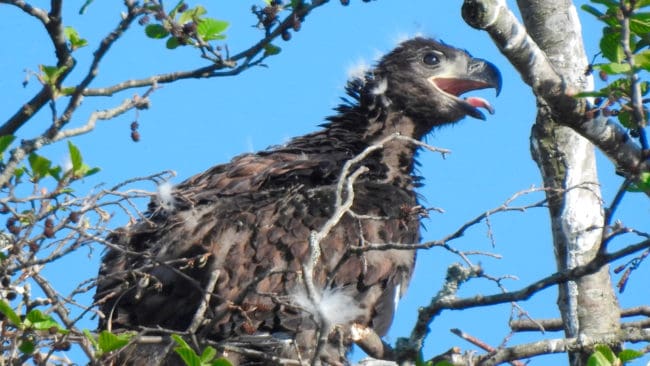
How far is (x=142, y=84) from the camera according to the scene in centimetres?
415

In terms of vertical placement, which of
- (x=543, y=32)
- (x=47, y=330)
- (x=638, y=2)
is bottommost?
(x=47, y=330)

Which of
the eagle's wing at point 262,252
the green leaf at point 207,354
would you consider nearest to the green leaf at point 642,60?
the eagle's wing at point 262,252

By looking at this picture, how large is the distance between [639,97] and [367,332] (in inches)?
57.0

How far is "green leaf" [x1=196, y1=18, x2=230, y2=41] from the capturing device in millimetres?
4609

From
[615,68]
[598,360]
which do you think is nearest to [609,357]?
[598,360]

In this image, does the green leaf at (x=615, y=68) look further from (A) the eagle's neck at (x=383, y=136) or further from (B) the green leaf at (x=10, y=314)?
(A) the eagle's neck at (x=383, y=136)

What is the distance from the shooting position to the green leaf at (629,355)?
12.5 feet

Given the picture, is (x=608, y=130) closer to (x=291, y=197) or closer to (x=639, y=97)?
(x=639, y=97)

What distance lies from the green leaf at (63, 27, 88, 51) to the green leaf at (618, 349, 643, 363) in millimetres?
2187

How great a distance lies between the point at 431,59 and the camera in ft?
24.3

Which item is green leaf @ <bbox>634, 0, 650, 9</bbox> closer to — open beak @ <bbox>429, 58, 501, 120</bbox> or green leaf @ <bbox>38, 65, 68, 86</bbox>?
green leaf @ <bbox>38, 65, 68, 86</bbox>

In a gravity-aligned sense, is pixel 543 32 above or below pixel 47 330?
above

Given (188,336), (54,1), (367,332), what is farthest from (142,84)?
(367,332)

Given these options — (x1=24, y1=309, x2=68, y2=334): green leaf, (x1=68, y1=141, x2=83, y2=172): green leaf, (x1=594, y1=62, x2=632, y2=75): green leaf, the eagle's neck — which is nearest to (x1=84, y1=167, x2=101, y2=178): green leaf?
(x1=68, y1=141, x2=83, y2=172): green leaf
